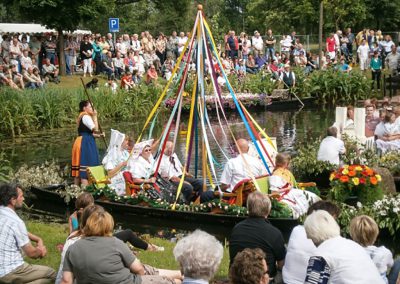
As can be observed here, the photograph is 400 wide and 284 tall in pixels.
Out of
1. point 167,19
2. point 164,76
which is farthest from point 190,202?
point 167,19

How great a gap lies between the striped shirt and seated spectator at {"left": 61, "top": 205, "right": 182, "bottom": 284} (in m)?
1.09

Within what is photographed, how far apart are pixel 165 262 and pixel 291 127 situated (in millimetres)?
15650

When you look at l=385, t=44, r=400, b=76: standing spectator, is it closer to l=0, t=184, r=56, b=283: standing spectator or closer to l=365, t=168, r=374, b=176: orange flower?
l=365, t=168, r=374, b=176: orange flower

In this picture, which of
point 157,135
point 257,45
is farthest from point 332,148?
point 257,45

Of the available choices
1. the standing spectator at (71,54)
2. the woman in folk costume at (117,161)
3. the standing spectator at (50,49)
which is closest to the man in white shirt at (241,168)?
the woman in folk costume at (117,161)

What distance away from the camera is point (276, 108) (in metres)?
28.9

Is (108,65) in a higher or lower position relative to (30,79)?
higher

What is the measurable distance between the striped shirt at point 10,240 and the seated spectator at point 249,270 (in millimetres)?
2969

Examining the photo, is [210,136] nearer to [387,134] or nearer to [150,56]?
[387,134]

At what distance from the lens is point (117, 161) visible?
14.1m

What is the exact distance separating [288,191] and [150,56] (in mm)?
21550

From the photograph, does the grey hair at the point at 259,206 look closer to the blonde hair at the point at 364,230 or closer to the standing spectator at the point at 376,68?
the blonde hair at the point at 364,230

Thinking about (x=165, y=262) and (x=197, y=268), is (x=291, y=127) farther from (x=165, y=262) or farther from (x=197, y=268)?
(x=197, y=268)

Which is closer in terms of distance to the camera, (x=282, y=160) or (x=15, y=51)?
(x=282, y=160)
